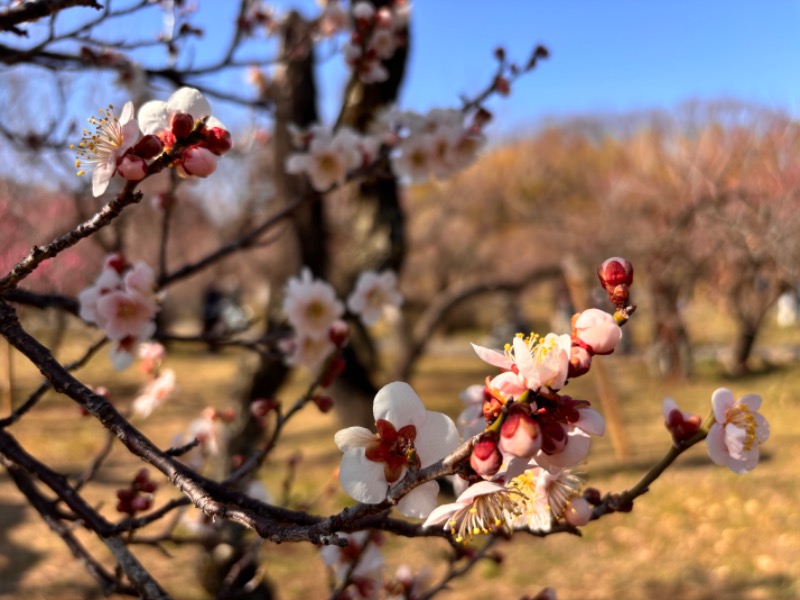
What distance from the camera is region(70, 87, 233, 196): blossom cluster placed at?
678 mm

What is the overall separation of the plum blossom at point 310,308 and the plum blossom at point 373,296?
30 cm

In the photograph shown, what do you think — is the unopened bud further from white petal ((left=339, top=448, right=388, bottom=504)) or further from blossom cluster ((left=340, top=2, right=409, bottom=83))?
blossom cluster ((left=340, top=2, right=409, bottom=83))

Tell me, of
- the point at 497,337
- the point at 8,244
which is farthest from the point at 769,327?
the point at 8,244

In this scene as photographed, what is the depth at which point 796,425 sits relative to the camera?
21.5 ft

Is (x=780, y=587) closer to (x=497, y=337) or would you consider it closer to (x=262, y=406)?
(x=262, y=406)

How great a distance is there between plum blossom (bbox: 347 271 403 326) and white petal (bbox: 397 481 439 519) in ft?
5.12

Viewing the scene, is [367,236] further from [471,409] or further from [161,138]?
[161,138]

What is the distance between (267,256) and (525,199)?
26.5ft

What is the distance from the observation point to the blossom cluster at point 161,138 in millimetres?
678


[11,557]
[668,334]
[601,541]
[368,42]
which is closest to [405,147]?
[368,42]

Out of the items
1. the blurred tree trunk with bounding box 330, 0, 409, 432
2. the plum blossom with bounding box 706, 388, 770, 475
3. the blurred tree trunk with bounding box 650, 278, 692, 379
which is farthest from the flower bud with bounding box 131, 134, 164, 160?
the blurred tree trunk with bounding box 650, 278, 692, 379

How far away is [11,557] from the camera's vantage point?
4.02 metres

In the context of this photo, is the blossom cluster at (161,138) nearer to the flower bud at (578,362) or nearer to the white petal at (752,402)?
the flower bud at (578,362)

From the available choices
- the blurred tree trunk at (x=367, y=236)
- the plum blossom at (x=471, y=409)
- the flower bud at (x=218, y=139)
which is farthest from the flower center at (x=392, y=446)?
the blurred tree trunk at (x=367, y=236)
